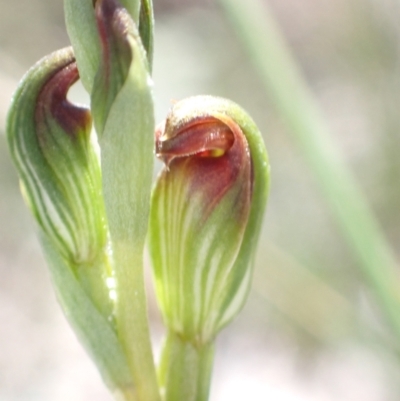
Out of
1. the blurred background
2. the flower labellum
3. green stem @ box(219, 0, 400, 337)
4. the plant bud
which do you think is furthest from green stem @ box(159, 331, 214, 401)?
the blurred background

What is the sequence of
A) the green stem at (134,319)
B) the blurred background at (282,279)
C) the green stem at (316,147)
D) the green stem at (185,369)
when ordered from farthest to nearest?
the blurred background at (282,279)
the green stem at (316,147)
the green stem at (185,369)
the green stem at (134,319)

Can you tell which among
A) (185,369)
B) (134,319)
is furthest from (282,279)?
(134,319)

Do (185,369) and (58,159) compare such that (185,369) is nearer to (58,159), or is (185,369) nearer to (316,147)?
(58,159)

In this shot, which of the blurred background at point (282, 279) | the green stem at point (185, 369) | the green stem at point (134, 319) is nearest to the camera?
the green stem at point (134, 319)

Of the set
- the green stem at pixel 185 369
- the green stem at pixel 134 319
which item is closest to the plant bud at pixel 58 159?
the green stem at pixel 134 319

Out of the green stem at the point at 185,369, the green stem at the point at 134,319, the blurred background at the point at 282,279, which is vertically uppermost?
the green stem at the point at 134,319

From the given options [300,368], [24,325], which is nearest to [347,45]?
[300,368]

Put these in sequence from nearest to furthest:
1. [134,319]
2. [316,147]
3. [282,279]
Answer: [134,319] → [316,147] → [282,279]

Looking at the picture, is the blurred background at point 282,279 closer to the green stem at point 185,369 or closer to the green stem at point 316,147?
the green stem at point 316,147
